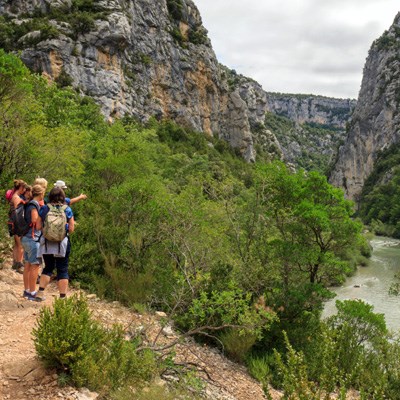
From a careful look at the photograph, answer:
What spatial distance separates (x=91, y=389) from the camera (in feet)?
13.6

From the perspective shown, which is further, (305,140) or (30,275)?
(305,140)

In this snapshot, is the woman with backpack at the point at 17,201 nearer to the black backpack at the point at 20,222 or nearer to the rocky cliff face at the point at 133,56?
the black backpack at the point at 20,222

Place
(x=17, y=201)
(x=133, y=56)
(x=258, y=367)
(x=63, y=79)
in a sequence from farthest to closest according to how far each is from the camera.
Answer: (x=133, y=56) → (x=63, y=79) → (x=258, y=367) → (x=17, y=201)

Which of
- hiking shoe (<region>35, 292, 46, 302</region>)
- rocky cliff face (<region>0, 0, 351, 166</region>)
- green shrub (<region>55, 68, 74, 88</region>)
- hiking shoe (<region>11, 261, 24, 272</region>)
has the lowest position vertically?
hiking shoe (<region>35, 292, 46, 302</region>)

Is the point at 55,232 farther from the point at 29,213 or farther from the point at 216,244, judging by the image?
the point at 216,244

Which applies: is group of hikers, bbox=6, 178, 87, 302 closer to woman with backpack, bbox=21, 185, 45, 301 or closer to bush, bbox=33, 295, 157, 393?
woman with backpack, bbox=21, 185, 45, 301

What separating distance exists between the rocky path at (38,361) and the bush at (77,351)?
0.46 feet

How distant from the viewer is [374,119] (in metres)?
109

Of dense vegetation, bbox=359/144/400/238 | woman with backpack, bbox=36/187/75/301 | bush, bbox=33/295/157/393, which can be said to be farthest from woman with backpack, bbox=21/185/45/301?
dense vegetation, bbox=359/144/400/238

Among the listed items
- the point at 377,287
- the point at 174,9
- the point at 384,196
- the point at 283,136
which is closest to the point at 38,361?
the point at 377,287

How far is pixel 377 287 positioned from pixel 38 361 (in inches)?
1166

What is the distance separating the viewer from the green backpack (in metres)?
5.68

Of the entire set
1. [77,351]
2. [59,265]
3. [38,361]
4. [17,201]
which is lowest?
[38,361]

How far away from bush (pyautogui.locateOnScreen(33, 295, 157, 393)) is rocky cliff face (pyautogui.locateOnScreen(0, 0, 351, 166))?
35.8 metres
